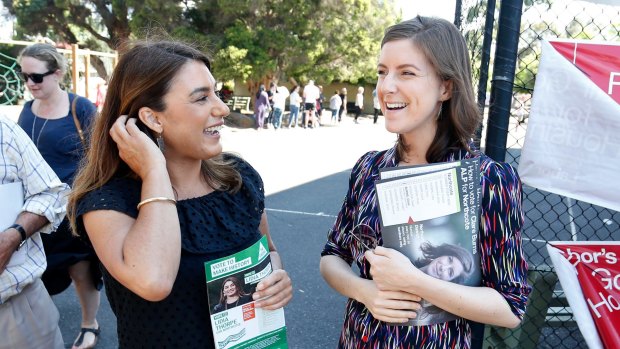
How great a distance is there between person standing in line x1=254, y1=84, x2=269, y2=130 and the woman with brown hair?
16999 millimetres

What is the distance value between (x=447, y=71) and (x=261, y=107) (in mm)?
17369

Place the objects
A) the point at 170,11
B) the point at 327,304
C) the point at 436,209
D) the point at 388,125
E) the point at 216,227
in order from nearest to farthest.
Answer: the point at 436,209 → the point at 388,125 → the point at 216,227 → the point at 327,304 → the point at 170,11

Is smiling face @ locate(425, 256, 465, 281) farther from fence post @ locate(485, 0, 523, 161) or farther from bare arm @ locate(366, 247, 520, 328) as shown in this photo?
fence post @ locate(485, 0, 523, 161)

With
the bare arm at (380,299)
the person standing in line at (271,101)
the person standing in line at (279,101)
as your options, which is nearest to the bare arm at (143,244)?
the bare arm at (380,299)

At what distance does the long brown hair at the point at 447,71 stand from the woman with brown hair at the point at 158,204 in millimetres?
648

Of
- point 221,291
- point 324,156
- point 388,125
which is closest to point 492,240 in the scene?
point 388,125

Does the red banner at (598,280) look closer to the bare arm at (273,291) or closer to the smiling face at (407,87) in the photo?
the smiling face at (407,87)

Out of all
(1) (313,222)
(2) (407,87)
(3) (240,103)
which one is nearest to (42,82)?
(2) (407,87)

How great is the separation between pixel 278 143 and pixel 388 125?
13.7 m

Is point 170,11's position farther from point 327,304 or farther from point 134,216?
point 134,216

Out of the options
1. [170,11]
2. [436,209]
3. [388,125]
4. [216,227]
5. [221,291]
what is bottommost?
[221,291]

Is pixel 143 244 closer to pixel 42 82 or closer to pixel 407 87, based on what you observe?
pixel 407 87

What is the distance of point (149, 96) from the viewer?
1.55m

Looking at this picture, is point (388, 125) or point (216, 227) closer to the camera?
point (388, 125)
